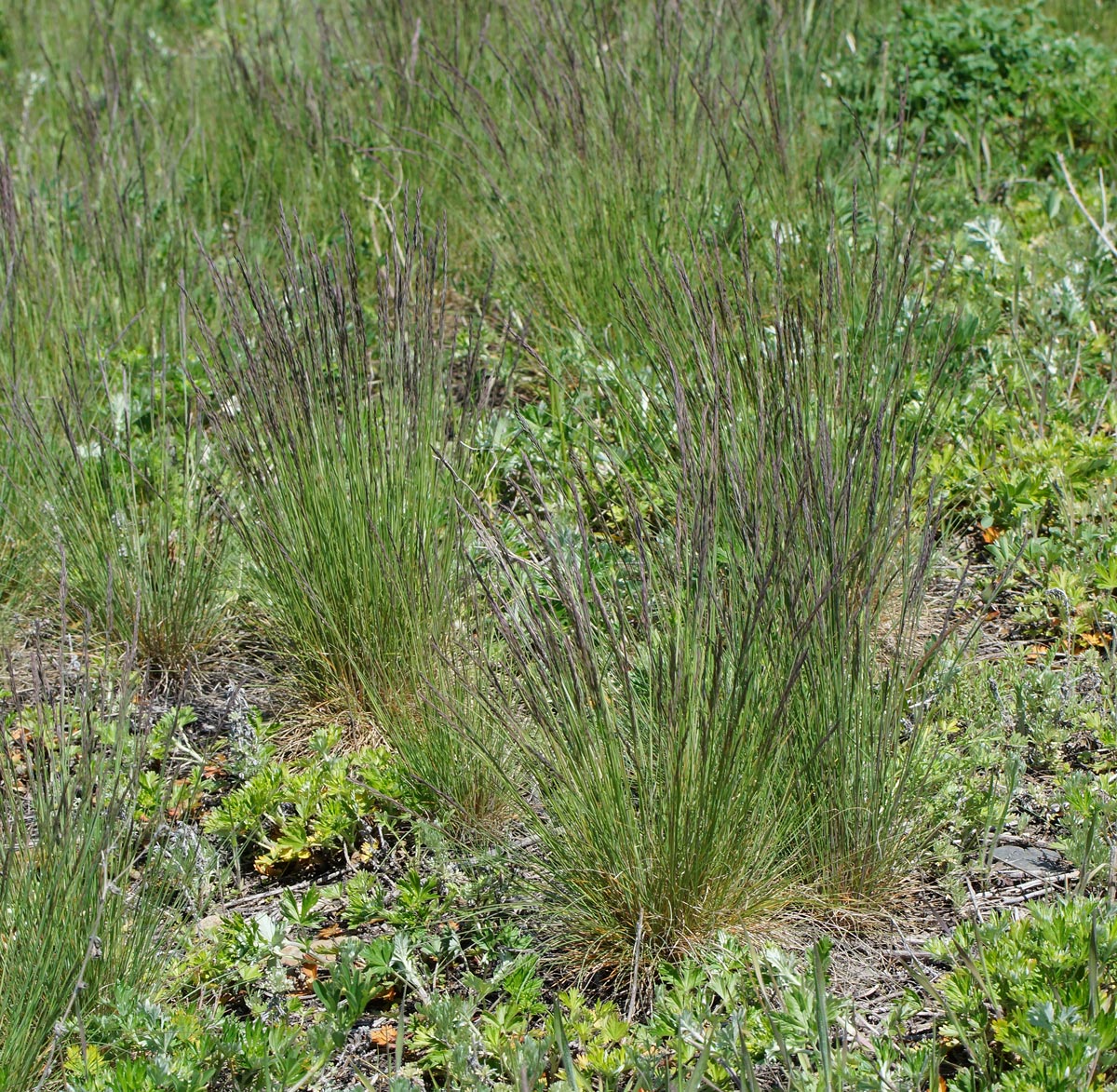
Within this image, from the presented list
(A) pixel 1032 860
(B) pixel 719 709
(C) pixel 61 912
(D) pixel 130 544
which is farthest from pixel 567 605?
(D) pixel 130 544

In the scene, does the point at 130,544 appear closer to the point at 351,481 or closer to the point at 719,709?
the point at 351,481

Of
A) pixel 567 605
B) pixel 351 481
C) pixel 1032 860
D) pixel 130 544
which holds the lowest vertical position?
pixel 1032 860

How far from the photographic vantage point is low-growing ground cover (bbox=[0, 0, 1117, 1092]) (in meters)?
1.87

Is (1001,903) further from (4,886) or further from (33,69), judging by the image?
(33,69)

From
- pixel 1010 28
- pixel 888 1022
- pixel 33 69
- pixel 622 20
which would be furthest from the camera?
pixel 33 69

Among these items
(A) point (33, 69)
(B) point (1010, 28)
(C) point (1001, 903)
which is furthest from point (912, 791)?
(A) point (33, 69)

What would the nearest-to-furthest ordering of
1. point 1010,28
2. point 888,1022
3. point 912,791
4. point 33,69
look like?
point 888,1022 < point 912,791 < point 1010,28 < point 33,69

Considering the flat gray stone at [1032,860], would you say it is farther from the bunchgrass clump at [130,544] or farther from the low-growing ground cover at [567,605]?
the bunchgrass clump at [130,544]

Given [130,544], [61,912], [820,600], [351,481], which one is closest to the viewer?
[820,600]

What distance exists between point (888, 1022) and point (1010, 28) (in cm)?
412

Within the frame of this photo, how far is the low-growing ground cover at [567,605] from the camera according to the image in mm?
1867

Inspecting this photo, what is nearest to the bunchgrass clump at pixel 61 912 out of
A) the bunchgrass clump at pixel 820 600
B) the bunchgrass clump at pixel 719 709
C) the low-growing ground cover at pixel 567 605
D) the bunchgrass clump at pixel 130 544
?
the low-growing ground cover at pixel 567 605

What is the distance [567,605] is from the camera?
1.84m

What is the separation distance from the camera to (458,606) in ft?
8.87
